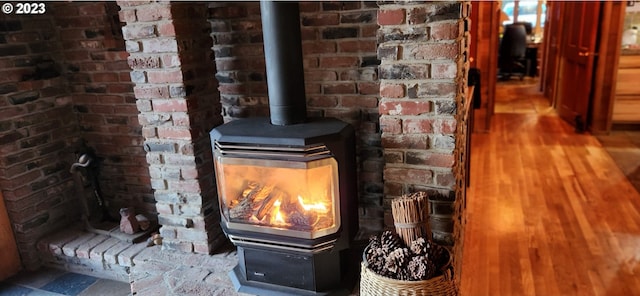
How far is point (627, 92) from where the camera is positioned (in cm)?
482

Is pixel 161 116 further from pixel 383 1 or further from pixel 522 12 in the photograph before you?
pixel 522 12

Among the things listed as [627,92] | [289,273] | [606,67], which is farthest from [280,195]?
[627,92]

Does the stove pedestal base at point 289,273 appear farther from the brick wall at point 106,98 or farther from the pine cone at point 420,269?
Answer: the brick wall at point 106,98

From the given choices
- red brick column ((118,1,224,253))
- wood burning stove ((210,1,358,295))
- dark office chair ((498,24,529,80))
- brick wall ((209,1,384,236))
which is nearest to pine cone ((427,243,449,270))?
wood burning stove ((210,1,358,295))

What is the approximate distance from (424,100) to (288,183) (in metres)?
0.61

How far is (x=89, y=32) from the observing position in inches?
101

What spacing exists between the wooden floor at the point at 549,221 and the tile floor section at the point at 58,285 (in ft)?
5.97


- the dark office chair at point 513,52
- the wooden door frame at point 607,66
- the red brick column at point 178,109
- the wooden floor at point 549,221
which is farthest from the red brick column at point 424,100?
the dark office chair at point 513,52

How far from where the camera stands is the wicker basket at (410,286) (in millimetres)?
1564

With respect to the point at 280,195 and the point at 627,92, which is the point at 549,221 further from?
the point at 627,92

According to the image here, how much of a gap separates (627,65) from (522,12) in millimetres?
6159

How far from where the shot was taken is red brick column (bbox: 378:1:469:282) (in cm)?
168

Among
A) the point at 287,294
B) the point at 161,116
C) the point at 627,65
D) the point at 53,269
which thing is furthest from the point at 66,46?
the point at 627,65

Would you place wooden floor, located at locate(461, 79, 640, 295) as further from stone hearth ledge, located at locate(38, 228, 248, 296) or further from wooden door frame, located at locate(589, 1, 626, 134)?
stone hearth ledge, located at locate(38, 228, 248, 296)
